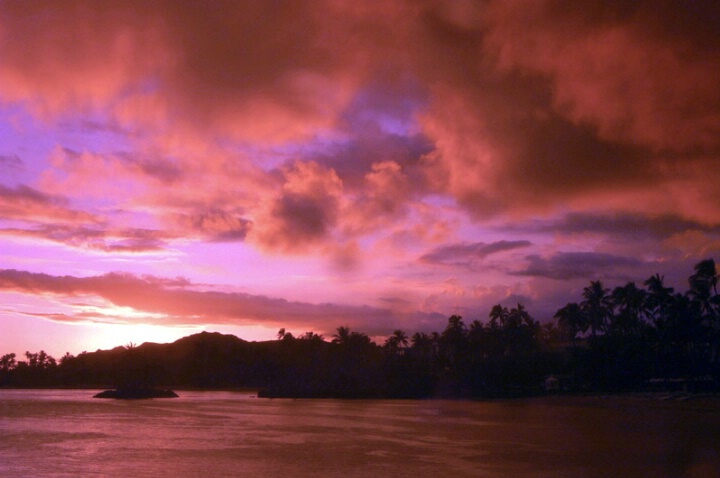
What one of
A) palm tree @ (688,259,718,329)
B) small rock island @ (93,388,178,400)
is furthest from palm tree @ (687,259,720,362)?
small rock island @ (93,388,178,400)

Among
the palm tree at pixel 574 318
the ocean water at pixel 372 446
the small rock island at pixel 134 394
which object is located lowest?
the small rock island at pixel 134 394

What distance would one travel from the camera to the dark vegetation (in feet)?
275

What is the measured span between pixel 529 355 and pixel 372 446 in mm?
78944

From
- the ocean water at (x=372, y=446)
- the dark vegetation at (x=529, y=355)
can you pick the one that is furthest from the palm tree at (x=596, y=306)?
the ocean water at (x=372, y=446)

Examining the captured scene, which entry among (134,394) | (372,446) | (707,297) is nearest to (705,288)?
(707,297)

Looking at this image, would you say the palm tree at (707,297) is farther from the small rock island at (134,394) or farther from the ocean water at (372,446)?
the small rock island at (134,394)

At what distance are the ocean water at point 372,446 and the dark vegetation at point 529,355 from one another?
2946 cm

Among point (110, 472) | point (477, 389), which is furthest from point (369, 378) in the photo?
point (110, 472)

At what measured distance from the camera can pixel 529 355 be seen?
10956cm

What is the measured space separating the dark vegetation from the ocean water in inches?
1160

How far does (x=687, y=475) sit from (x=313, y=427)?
100.0ft

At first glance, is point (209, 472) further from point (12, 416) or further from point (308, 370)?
point (308, 370)

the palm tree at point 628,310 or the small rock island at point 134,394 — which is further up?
the palm tree at point 628,310

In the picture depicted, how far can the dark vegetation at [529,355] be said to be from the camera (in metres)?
83.9
